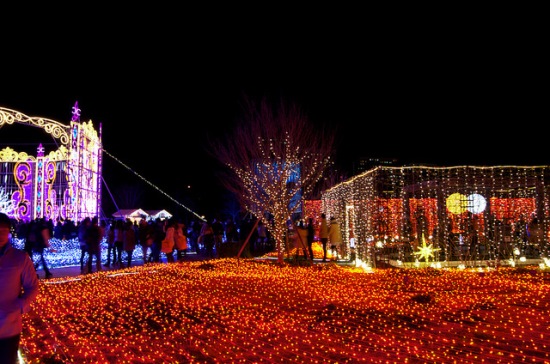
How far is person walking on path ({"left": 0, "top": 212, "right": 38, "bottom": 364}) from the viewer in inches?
131

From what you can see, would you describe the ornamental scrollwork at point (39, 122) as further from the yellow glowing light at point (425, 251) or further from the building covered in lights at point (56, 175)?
the yellow glowing light at point (425, 251)

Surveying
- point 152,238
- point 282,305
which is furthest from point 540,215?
point 152,238

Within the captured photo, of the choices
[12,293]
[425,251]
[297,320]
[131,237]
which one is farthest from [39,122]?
[12,293]

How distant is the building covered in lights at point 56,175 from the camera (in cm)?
2152

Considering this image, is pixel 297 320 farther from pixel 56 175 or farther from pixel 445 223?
pixel 56 175

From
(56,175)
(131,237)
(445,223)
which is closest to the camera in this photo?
(445,223)

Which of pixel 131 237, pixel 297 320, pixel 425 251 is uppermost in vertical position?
pixel 131 237

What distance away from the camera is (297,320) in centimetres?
659

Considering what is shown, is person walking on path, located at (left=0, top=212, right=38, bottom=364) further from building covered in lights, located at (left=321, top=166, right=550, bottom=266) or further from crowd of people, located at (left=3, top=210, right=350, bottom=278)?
crowd of people, located at (left=3, top=210, right=350, bottom=278)

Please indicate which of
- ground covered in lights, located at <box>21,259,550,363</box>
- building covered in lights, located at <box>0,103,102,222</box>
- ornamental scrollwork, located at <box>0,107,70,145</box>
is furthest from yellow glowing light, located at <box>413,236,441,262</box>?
ornamental scrollwork, located at <box>0,107,70,145</box>

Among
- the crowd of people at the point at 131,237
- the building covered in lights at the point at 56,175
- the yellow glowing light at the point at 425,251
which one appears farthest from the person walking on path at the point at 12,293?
the building covered in lights at the point at 56,175

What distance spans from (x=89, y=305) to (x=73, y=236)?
14041 millimetres

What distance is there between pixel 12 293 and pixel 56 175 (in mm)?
22858

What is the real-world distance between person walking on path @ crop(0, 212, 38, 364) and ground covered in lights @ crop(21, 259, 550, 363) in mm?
1942
